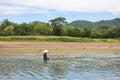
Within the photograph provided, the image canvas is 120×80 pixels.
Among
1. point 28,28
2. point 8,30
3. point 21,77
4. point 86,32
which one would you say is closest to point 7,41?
point 8,30

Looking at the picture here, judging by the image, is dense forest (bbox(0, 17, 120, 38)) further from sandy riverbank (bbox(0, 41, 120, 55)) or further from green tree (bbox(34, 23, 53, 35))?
sandy riverbank (bbox(0, 41, 120, 55))

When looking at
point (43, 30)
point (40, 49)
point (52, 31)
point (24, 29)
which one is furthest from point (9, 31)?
point (40, 49)

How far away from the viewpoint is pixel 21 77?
28.1 meters

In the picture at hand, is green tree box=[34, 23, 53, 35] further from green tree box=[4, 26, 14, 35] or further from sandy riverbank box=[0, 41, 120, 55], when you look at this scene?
sandy riverbank box=[0, 41, 120, 55]

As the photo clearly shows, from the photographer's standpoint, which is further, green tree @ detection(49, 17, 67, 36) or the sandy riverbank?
green tree @ detection(49, 17, 67, 36)

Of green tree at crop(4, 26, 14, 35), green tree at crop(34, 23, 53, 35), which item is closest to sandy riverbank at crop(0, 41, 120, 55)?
green tree at crop(4, 26, 14, 35)

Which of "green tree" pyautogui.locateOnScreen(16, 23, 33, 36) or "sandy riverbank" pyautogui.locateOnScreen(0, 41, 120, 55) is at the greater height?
"green tree" pyautogui.locateOnScreen(16, 23, 33, 36)

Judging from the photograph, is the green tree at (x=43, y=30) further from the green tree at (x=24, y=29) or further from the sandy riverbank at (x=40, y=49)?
the sandy riverbank at (x=40, y=49)

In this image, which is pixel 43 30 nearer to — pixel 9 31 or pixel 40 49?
pixel 9 31

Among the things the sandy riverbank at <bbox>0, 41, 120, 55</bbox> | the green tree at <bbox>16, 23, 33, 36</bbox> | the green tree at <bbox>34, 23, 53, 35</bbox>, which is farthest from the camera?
the green tree at <bbox>34, 23, 53, 35</bbox>

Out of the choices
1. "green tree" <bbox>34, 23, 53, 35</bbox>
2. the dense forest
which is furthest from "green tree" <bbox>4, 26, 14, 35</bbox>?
"green tree" <bbox>34, 23, 53, 35</bbox>

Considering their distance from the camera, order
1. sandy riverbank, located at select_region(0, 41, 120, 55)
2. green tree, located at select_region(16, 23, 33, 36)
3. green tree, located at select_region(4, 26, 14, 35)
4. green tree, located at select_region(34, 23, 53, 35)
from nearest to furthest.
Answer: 1. sandy riverbank, located at select_region(0, 41, 120, 55)
2. green tree, located at select_region(4, 26, 14, 35)
3. green tree, located at select_region(16, 23, 33, 36)
4. green tree, located at select_region(34, 23, 53, 35)

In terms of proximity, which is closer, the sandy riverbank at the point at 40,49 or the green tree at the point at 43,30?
the sandy riverbank at the point at 40,49

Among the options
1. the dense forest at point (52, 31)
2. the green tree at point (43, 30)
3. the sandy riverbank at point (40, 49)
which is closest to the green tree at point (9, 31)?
the dense forest at point (52, 31)
